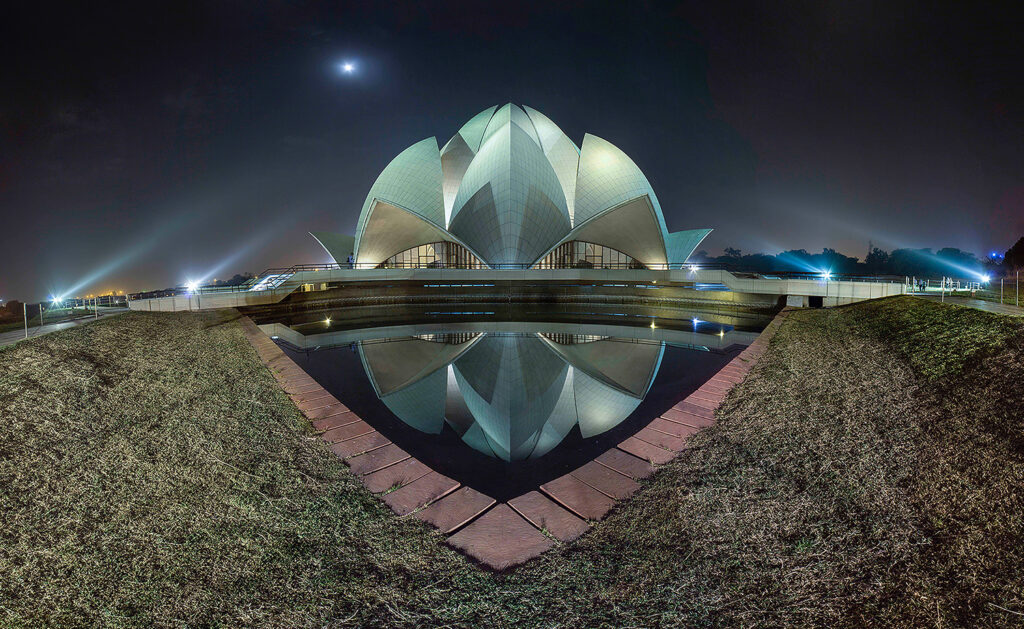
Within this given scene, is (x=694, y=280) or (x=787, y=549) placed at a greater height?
(x=694, y=280)

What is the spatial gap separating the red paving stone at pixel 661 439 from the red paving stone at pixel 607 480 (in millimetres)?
641

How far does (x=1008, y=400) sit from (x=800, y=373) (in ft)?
6.69

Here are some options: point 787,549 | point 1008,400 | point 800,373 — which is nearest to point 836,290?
point 800,373

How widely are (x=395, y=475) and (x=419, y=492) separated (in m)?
0.32

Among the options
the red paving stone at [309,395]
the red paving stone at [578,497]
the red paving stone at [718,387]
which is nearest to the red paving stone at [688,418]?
the red paving stone at [718,387]

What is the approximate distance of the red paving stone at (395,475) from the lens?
279 cm

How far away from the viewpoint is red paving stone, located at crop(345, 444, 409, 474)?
10.0ft

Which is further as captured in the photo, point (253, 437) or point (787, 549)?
point (253, 437)

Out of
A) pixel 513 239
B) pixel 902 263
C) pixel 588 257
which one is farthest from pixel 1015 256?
pixel 513 239

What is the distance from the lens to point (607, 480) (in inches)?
112

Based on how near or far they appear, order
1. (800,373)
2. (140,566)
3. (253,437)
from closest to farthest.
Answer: (140,566) → (253,437) → (800,373)

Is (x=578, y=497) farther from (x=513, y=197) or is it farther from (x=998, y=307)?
(x=513, y=197)

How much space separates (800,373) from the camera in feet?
16.3

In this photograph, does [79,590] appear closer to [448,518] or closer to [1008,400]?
[448,518]
